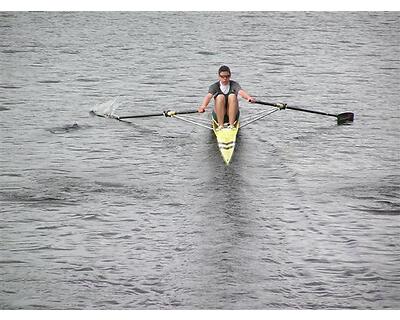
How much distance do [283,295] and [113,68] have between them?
8.86m

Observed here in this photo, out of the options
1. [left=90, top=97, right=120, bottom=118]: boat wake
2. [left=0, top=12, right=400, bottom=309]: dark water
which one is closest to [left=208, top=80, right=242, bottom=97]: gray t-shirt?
[left=0, top=12, right=400, bottom=309]: dark water

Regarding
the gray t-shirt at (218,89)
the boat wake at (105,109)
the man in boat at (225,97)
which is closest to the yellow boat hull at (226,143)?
the man in boat at (225,97)

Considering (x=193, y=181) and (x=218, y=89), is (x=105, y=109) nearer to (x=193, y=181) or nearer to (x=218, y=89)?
(x=218, y=89)

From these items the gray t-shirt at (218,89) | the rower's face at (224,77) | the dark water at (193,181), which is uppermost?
the rower's face at (224,77)

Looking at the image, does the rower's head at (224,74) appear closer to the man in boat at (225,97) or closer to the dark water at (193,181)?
the man in boat at (225,97)

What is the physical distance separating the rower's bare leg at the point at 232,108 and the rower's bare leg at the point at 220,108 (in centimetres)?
7

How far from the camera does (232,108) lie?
30.3ft

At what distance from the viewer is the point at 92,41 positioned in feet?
52.5

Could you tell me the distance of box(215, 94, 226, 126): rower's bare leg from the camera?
921cm

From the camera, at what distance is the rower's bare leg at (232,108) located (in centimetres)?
922

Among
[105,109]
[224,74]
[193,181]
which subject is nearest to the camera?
[193,181]

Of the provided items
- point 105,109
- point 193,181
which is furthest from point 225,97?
point 105,109

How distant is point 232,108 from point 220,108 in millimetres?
130

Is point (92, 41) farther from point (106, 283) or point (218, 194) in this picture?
point (106, 283)
